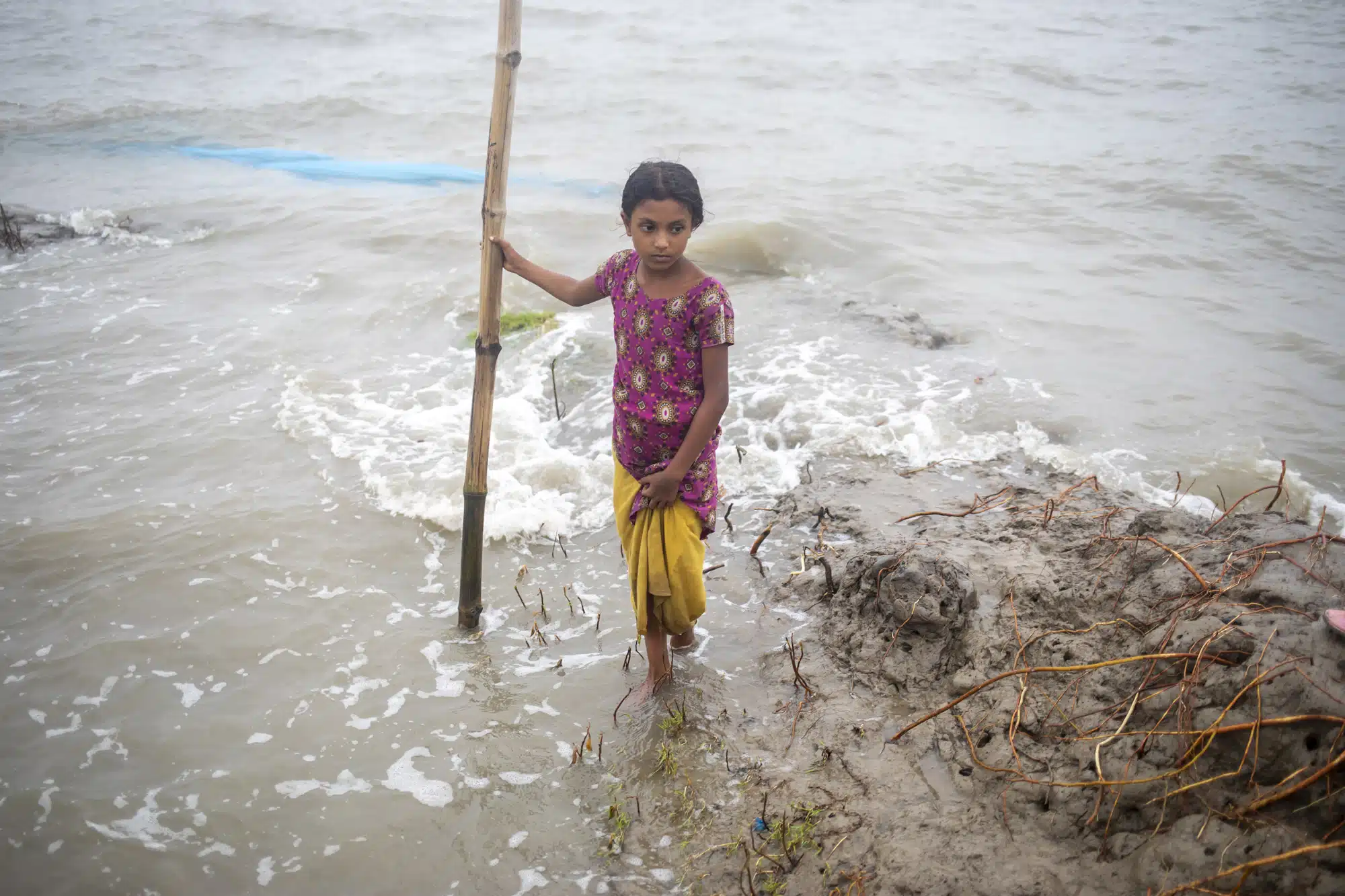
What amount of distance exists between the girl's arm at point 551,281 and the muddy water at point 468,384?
140 cm

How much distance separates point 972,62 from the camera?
1398cm

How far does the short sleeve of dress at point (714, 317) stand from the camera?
2434mm

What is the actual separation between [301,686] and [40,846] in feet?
2.84

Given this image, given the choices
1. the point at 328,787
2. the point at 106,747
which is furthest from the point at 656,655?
the point at 106,747

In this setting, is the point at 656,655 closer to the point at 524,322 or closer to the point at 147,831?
the point at 147,831

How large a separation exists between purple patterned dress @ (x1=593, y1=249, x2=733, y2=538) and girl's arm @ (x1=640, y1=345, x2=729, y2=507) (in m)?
0.04

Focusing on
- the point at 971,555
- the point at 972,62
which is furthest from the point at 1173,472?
the point at 972,62

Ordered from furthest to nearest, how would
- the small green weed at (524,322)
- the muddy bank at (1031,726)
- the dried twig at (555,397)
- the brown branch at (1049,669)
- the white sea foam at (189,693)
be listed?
1. the small green weed at (524,322)
2. the dried twig at (555,397)
3. the white sea foam at (189,693)
4. the brown branch at (1049,669)
5. the muddy bank at (1031,726)

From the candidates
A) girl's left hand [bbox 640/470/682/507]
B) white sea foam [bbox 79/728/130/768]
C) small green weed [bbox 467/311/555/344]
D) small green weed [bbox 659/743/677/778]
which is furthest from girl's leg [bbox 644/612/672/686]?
small green weed [bbox 467/311/555/344]

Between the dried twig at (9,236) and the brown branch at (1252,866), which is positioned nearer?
the brown branch at (1252,866)

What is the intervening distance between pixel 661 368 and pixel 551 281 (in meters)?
0.62

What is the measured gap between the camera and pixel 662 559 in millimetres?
2760

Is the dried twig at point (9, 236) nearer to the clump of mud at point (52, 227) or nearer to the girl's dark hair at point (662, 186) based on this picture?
the clump of mud at point (52, 227)

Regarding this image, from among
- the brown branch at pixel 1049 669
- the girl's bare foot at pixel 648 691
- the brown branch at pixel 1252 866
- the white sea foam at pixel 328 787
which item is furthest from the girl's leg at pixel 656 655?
the brown branch at pixel 1252 866
